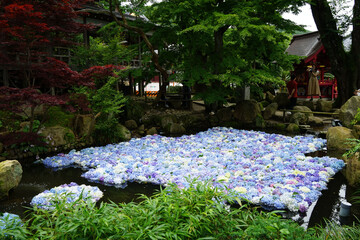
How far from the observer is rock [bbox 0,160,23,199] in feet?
16.1

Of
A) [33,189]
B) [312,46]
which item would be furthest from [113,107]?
[312,46]

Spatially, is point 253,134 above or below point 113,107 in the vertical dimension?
below

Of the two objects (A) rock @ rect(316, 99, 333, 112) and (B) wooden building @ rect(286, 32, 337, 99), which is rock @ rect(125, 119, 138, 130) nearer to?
(A) rock @ rect(316, 99, 333, 112)

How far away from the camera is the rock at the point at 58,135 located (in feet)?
27.1

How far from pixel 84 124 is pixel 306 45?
46.4ft

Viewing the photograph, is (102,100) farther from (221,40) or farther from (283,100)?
(283,100)

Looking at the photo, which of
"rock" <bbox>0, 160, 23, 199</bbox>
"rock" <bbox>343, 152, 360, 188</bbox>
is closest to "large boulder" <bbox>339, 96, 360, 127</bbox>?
"rock" <bbox>343, 152, 360, 188</bbox>

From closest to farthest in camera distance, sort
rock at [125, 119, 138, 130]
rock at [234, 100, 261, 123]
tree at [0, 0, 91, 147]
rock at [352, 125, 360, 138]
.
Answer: tree at [0, 0, 91, 147] → rock at [352, 125, 360, 138] → rock at [125, 119, 138, 130] → rock at [234, 100, 261, 123]

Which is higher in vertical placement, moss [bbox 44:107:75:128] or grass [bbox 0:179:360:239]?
moss [bbox 44:107:75:128]

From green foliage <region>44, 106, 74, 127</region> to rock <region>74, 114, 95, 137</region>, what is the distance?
0.27 m

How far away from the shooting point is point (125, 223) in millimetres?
2682

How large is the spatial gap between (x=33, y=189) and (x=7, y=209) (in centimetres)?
98

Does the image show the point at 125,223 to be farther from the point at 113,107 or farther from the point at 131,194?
the point at 113,107

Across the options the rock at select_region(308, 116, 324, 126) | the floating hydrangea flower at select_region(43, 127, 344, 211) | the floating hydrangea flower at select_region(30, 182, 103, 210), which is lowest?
the floating hydrangea flower at select_region(30, 182, 103, 210)
